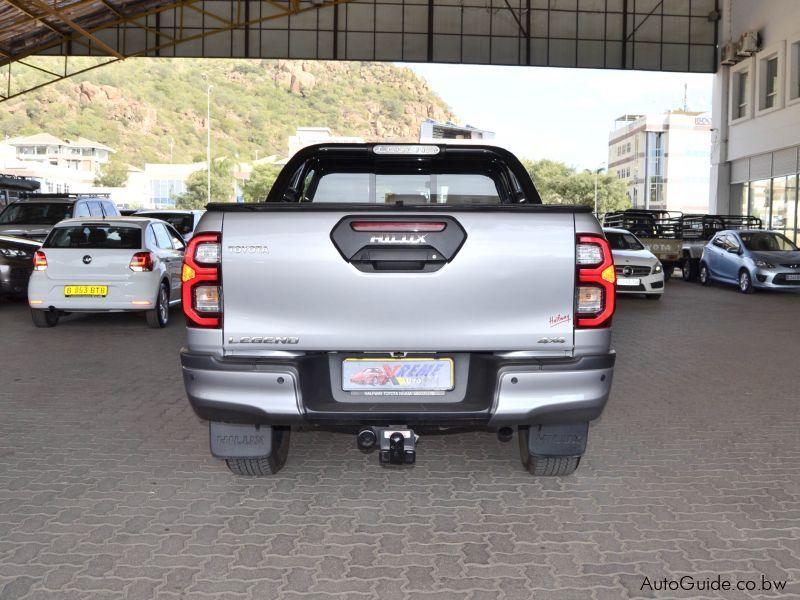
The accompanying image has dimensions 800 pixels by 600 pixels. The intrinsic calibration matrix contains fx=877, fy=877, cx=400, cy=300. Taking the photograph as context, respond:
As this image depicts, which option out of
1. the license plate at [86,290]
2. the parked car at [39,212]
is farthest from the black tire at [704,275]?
the license plate at [86,290]

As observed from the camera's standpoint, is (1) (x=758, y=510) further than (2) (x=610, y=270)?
Yes

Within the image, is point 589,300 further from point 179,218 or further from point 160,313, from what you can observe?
point 179,218

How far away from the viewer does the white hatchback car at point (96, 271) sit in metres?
11.9

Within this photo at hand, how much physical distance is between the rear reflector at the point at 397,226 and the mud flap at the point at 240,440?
4.32 feet

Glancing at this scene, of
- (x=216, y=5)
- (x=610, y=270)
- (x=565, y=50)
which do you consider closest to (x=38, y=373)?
(x=610, y=270)

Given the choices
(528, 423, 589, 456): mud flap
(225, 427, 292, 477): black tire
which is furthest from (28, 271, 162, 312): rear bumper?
(528, 423, 589, 456): mud flap

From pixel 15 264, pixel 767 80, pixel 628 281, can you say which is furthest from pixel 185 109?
pixel 628 281

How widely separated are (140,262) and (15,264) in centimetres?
404

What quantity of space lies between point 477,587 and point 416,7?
87.3 ft

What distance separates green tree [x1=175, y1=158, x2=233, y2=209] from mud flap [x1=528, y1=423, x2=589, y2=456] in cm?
9619

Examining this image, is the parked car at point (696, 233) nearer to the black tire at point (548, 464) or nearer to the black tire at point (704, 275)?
the black tire at point (704, 275)

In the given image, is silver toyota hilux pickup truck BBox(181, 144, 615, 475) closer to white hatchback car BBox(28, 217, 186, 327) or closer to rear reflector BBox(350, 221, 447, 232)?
rear reflector BBox(350, 221, 447, 232)

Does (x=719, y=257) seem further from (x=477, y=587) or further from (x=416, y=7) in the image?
(x=477, y=587)

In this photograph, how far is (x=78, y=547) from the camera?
3934mm
